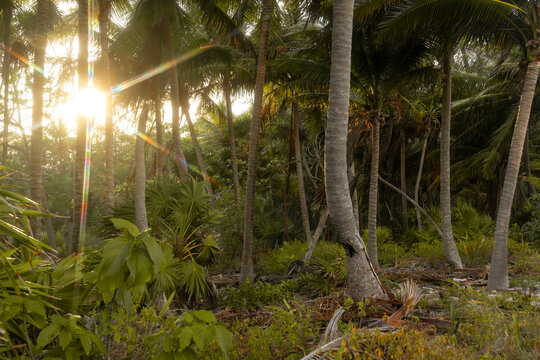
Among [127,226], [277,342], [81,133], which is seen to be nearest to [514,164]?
[277,342]

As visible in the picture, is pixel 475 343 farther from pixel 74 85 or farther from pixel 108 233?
pixel 74 85

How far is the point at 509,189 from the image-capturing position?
7191mm

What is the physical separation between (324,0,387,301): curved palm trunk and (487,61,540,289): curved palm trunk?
3.15 meters

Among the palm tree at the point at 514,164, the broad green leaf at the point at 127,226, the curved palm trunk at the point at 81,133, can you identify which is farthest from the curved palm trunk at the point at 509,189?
the curved palm trunk at the point at 81,133

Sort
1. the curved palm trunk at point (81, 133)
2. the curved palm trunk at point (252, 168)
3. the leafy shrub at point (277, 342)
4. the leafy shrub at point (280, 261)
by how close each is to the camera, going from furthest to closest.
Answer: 1. the leafy shrub at point (280, 261)
2. the curved palm trunk at point (252, 168)
3. the curved palm trunk at point (81, 133)
4. the leafy shrub at point (277, 342)

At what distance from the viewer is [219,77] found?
53.4 ft

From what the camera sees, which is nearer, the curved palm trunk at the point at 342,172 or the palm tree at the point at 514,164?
the curved palm trunk at the point at 342,172

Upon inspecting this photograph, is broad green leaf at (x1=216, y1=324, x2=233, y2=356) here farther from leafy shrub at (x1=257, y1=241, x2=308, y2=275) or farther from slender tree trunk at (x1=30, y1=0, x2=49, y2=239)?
leafy shrub at (x1=257, y1=241, x2=308, y2=275)

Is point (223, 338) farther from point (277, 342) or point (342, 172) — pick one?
point (342, 172)

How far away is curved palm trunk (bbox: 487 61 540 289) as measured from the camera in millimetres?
7129

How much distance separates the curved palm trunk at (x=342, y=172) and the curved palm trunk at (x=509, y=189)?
3.15 meters

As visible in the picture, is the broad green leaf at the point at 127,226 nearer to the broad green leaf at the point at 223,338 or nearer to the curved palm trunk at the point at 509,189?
the broad green leaf at the point at 223,338

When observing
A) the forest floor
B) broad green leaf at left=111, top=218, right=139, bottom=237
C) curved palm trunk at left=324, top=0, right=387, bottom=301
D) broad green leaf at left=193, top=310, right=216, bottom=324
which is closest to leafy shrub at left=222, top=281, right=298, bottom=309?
the forest floor

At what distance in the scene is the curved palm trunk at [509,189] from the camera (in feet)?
23.4
